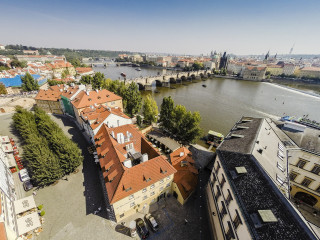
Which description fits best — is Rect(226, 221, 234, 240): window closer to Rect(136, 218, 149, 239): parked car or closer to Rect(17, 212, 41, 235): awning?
Rect(136, 218, 149, 239): parked car

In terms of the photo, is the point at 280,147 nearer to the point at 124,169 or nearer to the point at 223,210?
the point at 223,210

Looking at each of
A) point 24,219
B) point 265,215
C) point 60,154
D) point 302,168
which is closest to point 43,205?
point 24,219

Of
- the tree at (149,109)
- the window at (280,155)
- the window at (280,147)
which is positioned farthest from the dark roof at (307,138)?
the tree at (149,109)

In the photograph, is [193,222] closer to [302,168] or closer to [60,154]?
[302,168]

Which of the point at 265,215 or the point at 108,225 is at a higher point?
the point at 265,215

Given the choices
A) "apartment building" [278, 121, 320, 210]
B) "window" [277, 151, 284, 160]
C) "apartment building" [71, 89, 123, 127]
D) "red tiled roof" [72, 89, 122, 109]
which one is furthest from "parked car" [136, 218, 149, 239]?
"red tiled roof" [72, 89, 122, 109]

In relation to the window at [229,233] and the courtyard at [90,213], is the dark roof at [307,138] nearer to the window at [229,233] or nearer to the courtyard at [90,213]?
the courtyard at [90,213]
